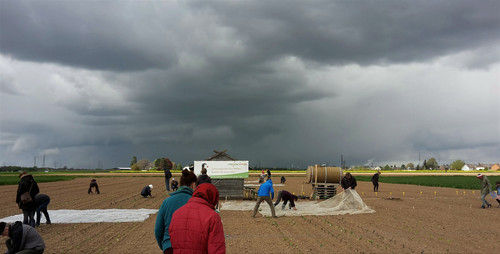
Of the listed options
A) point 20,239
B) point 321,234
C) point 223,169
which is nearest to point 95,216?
point 321,234

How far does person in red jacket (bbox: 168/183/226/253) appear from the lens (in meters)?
3.67

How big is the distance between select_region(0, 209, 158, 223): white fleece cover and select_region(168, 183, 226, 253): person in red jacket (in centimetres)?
1223

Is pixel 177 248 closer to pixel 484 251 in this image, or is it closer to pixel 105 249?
pixel 105 249

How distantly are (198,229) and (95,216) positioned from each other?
14.2 metres

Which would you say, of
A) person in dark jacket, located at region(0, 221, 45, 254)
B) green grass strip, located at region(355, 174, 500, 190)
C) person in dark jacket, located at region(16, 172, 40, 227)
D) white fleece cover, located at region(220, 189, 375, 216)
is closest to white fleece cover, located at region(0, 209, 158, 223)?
person in dark jacket, located at region(16, 172, 40, 227)

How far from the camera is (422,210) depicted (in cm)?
1892

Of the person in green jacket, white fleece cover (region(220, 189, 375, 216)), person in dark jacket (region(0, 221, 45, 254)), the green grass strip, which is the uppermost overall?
the person in green jacket

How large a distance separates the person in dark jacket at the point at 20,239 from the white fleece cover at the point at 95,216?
830 centimetres

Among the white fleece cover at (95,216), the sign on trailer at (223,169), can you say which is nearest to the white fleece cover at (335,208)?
the white fleece cover at (95,216)

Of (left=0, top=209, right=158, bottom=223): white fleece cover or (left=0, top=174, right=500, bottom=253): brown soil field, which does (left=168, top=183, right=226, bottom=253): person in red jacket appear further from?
(left=0, top=209, right=158, bottom=223): white fleece cover

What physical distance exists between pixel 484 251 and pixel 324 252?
419 centimetres

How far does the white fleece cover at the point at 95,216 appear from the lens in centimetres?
1526

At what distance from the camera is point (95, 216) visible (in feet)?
53.4

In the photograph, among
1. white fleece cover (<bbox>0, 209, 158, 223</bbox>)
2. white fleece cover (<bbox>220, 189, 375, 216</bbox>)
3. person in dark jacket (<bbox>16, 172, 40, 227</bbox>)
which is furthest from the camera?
white fleece cover (<bbox>220, 189, 375, 216</bbox>)
